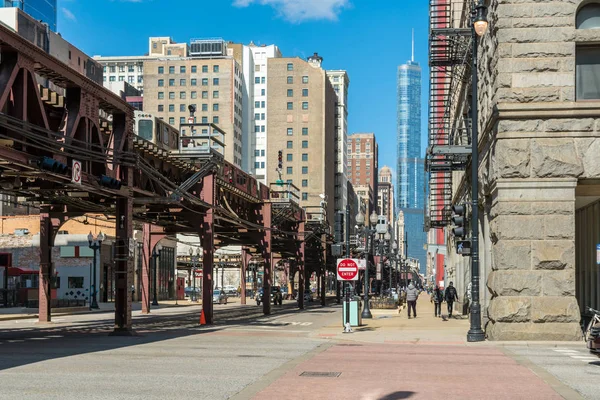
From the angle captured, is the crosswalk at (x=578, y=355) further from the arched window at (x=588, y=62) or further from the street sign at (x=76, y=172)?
the street sign at (x=76, y=172)

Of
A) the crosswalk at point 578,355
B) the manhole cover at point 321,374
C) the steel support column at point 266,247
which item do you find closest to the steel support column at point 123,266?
the manhole cover at point 321,374

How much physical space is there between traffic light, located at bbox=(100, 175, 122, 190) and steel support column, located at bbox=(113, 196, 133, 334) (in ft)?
6.86

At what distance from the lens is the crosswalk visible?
2152 centimetres

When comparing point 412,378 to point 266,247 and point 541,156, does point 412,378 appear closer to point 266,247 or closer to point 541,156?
point 541,156

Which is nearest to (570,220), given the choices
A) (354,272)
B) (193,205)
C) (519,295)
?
(519,295)

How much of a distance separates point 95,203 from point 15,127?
1554 cm

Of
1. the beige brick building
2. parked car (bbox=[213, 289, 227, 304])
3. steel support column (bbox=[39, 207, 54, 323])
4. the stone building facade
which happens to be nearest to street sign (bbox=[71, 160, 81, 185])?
the stone building facade

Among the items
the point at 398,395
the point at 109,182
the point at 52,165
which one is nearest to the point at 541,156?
the point at 109,182

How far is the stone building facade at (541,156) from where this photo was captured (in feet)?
89.6

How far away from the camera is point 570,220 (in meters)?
27.6

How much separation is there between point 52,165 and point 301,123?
159337 mm

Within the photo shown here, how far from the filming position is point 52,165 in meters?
24.8

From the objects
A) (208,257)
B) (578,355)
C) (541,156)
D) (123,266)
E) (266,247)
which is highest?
(541,156)

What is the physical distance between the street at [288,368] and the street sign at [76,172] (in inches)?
202
